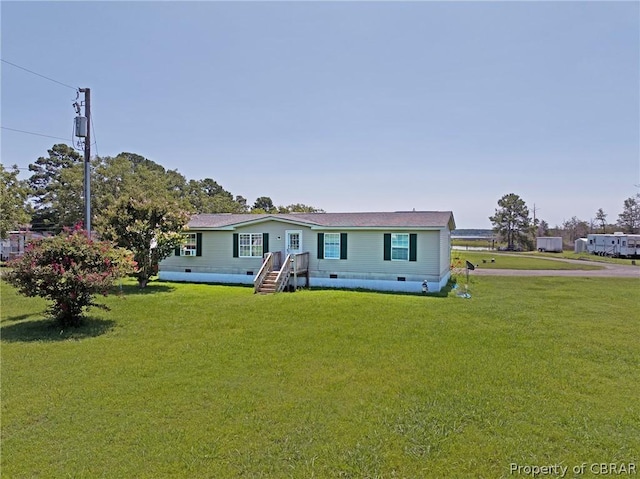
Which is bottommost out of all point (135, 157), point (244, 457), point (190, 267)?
point (244, 457)

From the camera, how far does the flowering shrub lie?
919cm

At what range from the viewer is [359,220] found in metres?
17.7

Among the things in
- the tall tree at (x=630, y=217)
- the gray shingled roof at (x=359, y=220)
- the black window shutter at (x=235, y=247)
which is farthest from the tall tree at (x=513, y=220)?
the black window shutter at (x=235, y=247)

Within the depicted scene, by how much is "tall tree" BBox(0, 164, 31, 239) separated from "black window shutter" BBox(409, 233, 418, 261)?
2546 centimetres

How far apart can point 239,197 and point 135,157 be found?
53.4 ft

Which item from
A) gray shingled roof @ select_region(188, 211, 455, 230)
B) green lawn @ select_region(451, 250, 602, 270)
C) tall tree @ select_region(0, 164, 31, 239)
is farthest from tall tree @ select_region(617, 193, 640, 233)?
tall tree @ select_region(0, 164, 31, 239)

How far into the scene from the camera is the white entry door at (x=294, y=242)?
17641mm

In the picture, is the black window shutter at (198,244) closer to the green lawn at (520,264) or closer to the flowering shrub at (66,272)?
the flowering shrub at (66,272)

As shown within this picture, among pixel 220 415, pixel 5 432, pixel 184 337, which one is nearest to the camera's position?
pixel 5 432

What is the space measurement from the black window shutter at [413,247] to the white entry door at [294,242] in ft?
15.8

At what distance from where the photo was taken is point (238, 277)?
1838cm

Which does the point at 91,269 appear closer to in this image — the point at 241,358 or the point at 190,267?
the point at 241,358

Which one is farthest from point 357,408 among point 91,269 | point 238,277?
point 238,277

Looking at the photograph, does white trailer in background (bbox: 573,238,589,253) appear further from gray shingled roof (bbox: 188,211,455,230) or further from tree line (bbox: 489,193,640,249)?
gray shingled roof (bbox: 188,211,455,230)
